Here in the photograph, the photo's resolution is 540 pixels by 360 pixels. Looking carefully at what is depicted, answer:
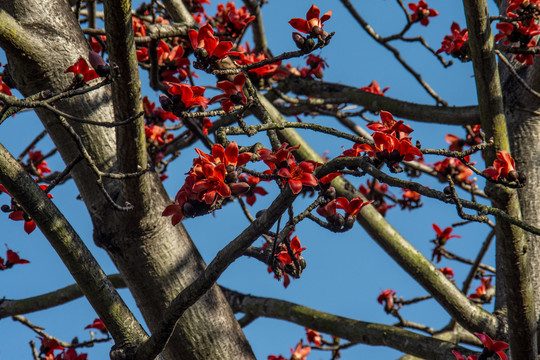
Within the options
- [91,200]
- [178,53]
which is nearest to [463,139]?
[178,53]

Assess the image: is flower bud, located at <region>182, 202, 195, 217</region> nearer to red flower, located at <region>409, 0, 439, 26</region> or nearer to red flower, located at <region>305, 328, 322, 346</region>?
red flower, located at <region>305, 328, 322, 346</region>

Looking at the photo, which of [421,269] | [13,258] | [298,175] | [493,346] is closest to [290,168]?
[298,175]

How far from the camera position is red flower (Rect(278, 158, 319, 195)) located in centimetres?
161

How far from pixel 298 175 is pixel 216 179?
0.28 metres

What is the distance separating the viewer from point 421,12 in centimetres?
460

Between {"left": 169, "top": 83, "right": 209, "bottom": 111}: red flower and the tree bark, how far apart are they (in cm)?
51

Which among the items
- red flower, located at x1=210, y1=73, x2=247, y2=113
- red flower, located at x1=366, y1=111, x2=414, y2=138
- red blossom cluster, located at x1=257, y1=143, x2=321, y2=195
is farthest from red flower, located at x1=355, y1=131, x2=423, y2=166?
red flower, located at x1=210, y1=73, x2=247, y2=113

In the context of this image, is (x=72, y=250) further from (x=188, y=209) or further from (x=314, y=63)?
(x=314, y=63)

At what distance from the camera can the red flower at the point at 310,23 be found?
2.02 meters

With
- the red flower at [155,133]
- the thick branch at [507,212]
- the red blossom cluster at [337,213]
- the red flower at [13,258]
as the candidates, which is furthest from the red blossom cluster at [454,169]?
the red flower at [13,258]

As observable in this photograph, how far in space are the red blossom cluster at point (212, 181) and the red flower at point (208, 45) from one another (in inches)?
16.6

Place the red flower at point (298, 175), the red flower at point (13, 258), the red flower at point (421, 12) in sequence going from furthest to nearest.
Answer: the red flower at point (421, 12) → the red flower at point (13, 258) → the red flower at point (298, 175)

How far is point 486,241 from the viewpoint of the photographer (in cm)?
347

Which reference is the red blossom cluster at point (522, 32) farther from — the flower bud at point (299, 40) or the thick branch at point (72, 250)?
the thick branch at point (72, 250)
